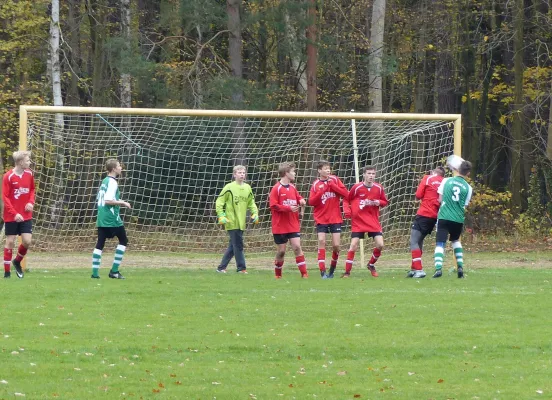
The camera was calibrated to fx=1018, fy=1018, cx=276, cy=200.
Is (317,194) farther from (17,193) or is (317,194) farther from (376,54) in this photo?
(376,54)

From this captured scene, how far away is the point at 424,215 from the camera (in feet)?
51.2

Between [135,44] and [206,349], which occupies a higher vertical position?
[135,44]

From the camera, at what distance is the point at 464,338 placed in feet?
30.6

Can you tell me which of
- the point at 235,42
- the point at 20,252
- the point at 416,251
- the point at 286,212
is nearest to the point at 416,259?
the point at 416,251

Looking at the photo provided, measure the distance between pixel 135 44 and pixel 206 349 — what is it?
20562 millimetres

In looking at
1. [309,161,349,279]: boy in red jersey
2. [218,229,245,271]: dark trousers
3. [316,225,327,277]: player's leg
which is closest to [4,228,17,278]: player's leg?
[218,229,245,271]: dark trousers

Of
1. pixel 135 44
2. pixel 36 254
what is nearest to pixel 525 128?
pixel 135 44

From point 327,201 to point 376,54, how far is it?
48.0 feet

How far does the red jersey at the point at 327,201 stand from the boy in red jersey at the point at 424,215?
1197 millimetres

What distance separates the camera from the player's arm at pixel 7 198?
14453mm

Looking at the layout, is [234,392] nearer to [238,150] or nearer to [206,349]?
[206,349]

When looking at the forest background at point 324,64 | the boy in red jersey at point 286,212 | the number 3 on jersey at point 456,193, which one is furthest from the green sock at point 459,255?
the forest background at point 324,64

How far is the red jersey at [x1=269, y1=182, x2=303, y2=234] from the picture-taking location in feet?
49.9

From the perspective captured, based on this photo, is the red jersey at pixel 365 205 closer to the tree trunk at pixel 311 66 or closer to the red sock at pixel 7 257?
A: the red sock at pixel 7 257
